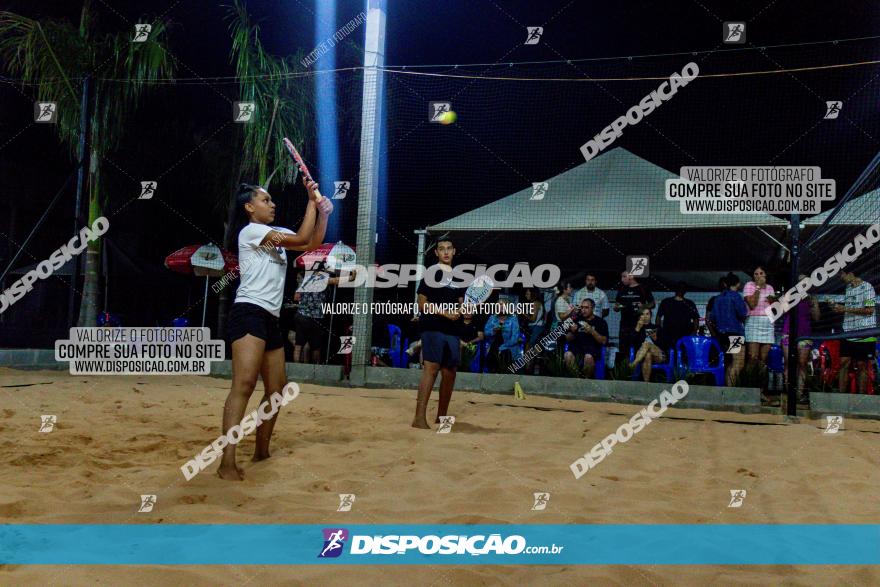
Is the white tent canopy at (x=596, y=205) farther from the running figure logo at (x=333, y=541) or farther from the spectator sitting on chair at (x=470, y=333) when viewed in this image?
the running figure logo at (x=333, y=541)

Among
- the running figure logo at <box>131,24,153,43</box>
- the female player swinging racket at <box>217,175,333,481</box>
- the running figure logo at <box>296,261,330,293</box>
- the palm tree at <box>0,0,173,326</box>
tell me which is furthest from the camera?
the running figure logo at <box>131,24,153,43</box>

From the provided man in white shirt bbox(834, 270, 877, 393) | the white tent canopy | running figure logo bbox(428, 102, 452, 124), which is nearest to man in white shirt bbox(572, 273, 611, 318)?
the white tent canopy

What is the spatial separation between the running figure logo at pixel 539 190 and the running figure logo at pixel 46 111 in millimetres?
7653

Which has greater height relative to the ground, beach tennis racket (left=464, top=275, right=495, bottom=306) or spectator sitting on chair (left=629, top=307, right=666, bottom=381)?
beach tennis racket (left=464, top=275, right=495, bottom=306)

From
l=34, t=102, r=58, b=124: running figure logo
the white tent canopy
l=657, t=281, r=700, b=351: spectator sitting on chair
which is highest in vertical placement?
l=34, t=102, r=58, b=124: running figure logo

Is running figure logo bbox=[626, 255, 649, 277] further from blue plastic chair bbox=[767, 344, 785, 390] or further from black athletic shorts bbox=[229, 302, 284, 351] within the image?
black athletic shorts bbox=[229, 302, 284, 351]

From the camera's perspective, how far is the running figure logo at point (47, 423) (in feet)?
15.0

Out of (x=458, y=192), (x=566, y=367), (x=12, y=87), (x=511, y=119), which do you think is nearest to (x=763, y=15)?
(x=511, y=119)

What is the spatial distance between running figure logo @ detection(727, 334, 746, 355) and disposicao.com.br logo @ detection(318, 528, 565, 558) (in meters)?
6.33

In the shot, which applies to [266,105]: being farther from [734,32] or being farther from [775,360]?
[775,360]

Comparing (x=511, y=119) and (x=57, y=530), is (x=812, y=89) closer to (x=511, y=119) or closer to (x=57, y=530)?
(x=511, y=119)

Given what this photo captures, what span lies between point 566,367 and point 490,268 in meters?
3.18

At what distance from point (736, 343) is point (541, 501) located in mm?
5837

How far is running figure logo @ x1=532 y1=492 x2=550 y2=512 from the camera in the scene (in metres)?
3.07
